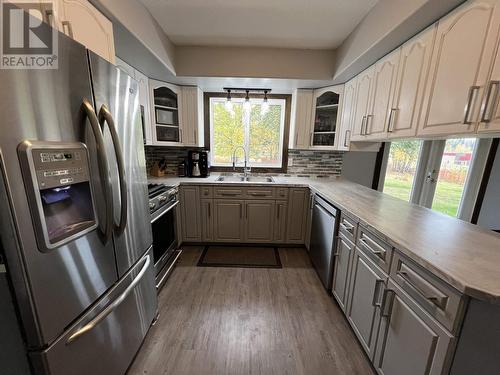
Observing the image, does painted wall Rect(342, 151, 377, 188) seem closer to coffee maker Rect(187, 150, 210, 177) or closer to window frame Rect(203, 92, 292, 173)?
window frame Rect(203, 92, 292, 173)

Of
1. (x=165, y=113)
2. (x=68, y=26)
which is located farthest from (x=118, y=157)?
(x=165, y=113)

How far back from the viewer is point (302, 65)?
243 cm

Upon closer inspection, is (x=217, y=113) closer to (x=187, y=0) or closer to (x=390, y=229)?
(x=187, y=0)

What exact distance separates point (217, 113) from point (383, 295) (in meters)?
2.94

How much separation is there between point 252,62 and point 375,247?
2.25 metres

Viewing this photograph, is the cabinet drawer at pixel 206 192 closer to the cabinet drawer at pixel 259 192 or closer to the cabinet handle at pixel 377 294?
the cabinet drawer at pixel 259 192

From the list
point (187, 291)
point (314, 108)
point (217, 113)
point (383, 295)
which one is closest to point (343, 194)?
point (383, 295)

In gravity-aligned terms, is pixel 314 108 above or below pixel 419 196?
above

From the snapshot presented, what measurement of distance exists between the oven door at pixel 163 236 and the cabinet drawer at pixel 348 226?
1.60 meters

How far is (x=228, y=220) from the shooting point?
2.78 metres

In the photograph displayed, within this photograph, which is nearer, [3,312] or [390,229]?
[3,312]

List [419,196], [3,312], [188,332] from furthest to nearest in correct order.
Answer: [419,196]
[188,332]
[3,312]

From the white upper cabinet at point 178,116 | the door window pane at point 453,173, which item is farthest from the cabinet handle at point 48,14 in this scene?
the door window pane at point 453,173

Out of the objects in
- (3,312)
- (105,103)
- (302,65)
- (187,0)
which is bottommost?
(3,312)
